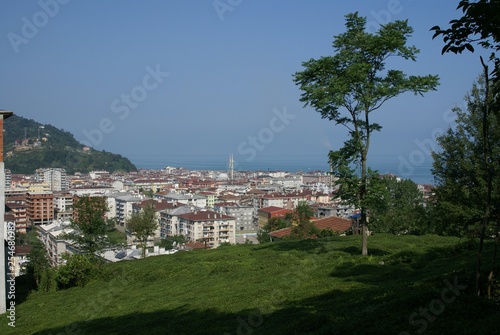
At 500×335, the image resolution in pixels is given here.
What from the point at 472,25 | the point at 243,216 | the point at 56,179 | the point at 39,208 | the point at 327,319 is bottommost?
the point at 243,216

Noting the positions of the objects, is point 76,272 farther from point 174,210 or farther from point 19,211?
point 19,211

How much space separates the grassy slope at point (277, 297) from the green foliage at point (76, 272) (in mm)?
627

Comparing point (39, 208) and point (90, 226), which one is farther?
point (39, 208)

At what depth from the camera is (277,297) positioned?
9539 millimetres

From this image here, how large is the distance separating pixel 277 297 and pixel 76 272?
978 centimetres

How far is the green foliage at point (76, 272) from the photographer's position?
16.8 meters

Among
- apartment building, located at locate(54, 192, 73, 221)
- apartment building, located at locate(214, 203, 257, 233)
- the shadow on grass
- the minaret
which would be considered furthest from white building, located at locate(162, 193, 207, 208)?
the shadow on grass

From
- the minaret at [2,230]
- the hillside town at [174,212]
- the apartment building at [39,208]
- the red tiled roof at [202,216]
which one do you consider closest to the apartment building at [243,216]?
the hillside town at [174,212]

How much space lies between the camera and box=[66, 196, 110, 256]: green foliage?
811 inches

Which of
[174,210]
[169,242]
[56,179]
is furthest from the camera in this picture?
[56,179]

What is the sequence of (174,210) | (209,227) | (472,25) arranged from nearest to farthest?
1. (472,25)
2. (209,227)
3. (174,210)

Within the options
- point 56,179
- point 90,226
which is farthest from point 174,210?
point 90,226

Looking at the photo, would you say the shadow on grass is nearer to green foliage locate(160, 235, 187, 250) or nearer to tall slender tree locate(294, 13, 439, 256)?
tall slender tree locate(294, 13, 439, 256)

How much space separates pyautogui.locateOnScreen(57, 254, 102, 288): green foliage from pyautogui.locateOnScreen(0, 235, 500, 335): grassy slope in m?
0.63
